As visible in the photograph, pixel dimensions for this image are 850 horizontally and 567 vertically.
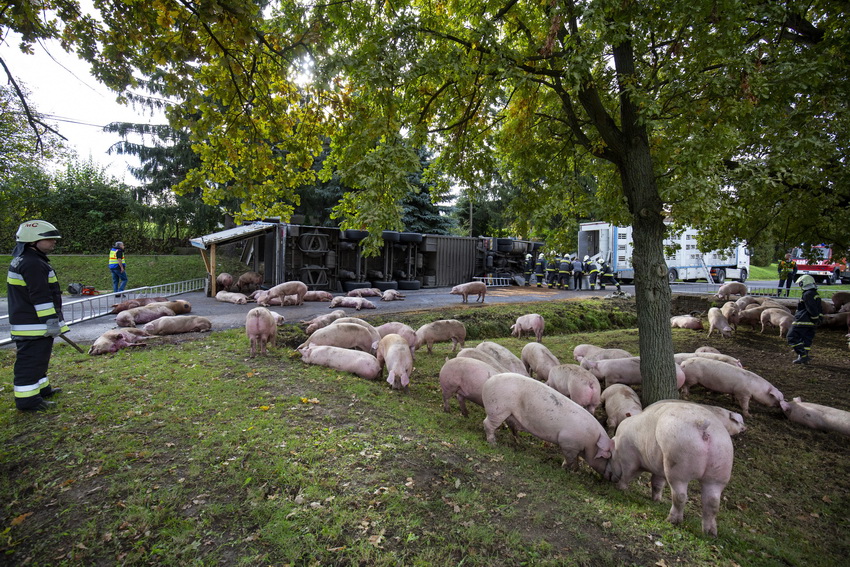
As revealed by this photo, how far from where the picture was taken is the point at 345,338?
332 inches

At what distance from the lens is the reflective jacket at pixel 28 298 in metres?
5.11

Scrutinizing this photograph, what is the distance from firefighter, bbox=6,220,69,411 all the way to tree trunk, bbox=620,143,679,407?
24.6ft

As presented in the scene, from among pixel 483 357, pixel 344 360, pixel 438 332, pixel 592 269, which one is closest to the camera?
pixel 483 357

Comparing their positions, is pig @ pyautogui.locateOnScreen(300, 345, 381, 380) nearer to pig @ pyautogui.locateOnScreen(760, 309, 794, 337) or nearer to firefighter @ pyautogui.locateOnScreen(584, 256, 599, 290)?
pig @ pyautogui.locateOnScreen(760, 309, 794, 337)

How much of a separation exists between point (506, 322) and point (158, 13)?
10.4 metres

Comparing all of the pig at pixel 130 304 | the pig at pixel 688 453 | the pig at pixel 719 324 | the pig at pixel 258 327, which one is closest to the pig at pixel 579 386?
the pig at pixel 688 453

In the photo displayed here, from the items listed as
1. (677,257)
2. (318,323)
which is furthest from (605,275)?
(318,323)

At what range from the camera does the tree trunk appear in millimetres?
6109

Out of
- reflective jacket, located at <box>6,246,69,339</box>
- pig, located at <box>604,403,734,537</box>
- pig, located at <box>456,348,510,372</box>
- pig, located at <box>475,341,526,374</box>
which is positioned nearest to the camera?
pig, located at <box>604,403,734,537</box>

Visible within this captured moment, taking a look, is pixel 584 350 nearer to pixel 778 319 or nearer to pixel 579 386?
pixel 579 386

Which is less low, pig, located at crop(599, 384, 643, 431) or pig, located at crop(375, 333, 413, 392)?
pig, located at crop(375, 333, 413, 392)

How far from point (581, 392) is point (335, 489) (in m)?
4.13

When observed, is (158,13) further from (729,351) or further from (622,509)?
(729,351)

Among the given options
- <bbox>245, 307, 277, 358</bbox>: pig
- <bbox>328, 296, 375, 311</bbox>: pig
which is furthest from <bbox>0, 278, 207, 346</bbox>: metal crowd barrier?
<bbox>328, 296, 375, 311</bbox>: pig
